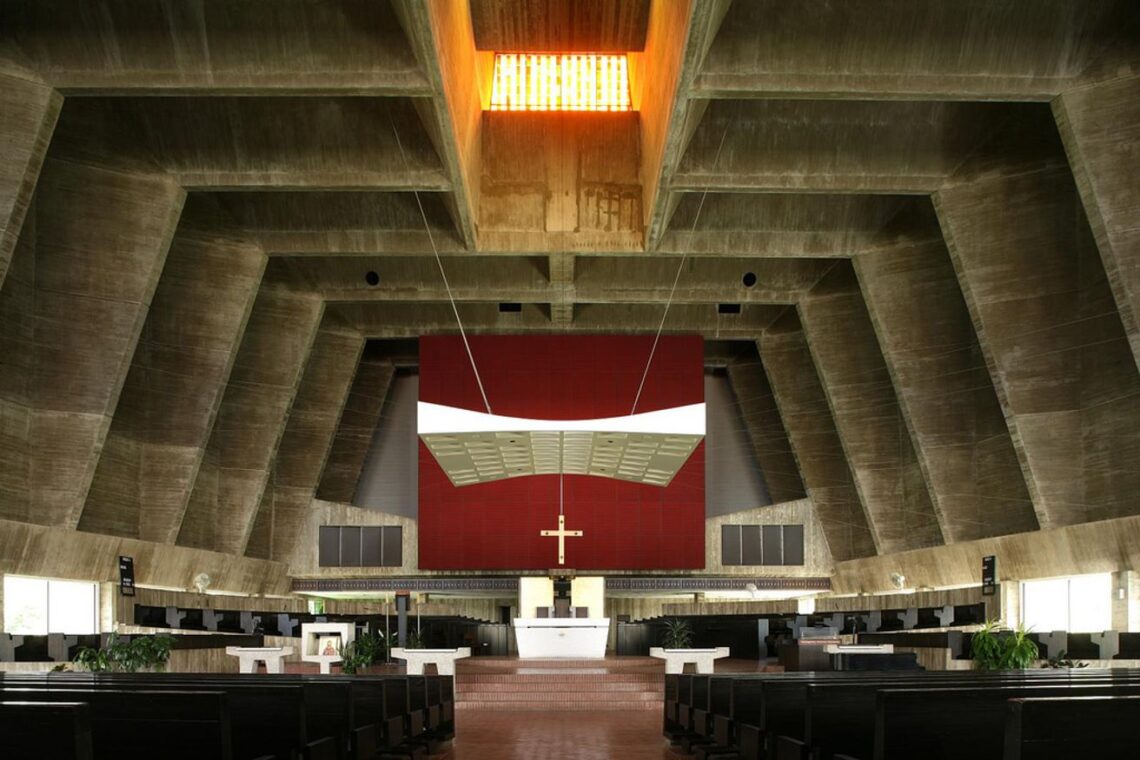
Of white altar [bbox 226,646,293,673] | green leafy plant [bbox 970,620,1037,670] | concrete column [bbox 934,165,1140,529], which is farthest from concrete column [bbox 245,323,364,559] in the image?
green leafy plant [bbox 970,620,1037,670]

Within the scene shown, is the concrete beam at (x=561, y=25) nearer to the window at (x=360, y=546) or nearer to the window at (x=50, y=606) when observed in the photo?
the window at (x=50, y=606)

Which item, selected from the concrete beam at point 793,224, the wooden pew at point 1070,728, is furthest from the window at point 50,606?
the wooden pew at point 1070,728

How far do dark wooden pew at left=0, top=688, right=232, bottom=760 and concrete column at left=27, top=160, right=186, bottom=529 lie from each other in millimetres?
14707

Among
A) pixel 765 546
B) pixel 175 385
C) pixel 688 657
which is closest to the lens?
pixel 688 657

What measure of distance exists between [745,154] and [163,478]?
38.0ft

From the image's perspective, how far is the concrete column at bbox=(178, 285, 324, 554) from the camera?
25.5 metres

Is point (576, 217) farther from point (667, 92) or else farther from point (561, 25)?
point (667, 92)

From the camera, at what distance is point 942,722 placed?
4383 millimetres

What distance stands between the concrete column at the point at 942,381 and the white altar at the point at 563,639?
7151mm

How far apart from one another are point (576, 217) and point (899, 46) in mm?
7406

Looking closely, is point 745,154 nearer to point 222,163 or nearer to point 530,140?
point 530,140

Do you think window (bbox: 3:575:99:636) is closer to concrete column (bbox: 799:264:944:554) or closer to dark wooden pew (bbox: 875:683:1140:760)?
concrete column (bbox: 799:264:944:554)

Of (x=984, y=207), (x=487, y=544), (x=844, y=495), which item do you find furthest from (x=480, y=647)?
(x=984, y=207)

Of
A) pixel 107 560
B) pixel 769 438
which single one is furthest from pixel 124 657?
pixel 769 438
